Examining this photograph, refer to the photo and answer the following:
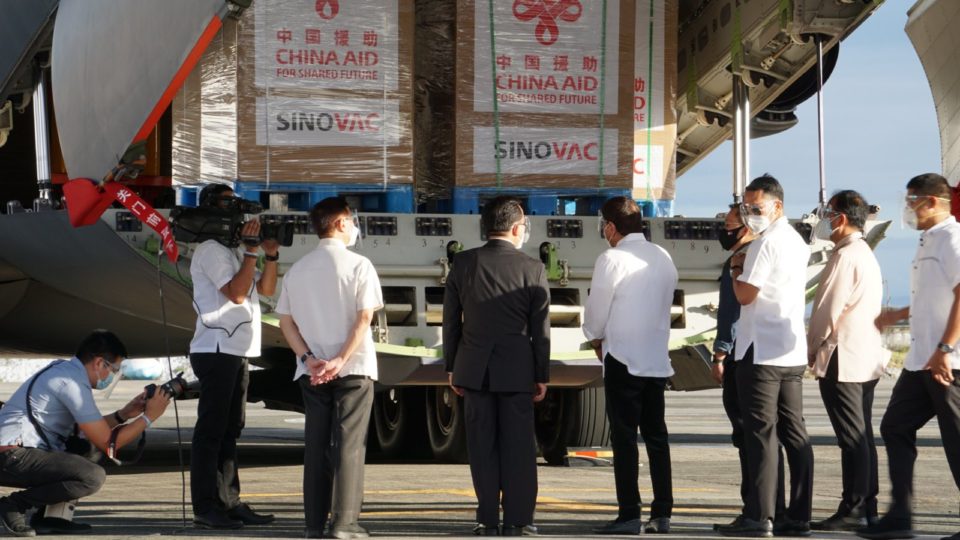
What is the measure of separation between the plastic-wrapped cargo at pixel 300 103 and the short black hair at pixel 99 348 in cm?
253

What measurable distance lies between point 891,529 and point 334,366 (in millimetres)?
2788

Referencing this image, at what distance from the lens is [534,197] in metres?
11.1

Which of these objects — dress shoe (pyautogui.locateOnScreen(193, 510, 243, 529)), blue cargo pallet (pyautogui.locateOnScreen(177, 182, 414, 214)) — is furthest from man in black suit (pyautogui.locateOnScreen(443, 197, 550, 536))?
blue cargo pallet (pyautogui.locateOnScreen(177, 182, 414, 214))

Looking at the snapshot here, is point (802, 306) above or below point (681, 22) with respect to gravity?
below

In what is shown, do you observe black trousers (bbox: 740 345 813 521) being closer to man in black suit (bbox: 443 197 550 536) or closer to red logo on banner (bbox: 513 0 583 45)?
man in black suit (bbox: 443 197 550 536)

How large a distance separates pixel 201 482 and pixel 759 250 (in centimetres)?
305

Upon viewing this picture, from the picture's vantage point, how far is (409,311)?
35.1ft

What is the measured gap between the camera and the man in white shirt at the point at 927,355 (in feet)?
25.3

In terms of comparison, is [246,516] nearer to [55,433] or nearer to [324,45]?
[55,433]

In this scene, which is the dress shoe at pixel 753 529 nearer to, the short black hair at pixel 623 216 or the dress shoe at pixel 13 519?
the short black hair at pixel 623 216

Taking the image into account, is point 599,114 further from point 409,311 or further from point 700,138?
point 700,138

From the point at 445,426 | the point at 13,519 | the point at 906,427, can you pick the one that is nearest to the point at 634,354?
the point at 906,427

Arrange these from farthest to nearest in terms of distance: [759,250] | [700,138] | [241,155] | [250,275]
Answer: [700,138]
[241,155]
[250,275]
[759,250]

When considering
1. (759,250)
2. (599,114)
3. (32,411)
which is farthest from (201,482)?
(599,114)
